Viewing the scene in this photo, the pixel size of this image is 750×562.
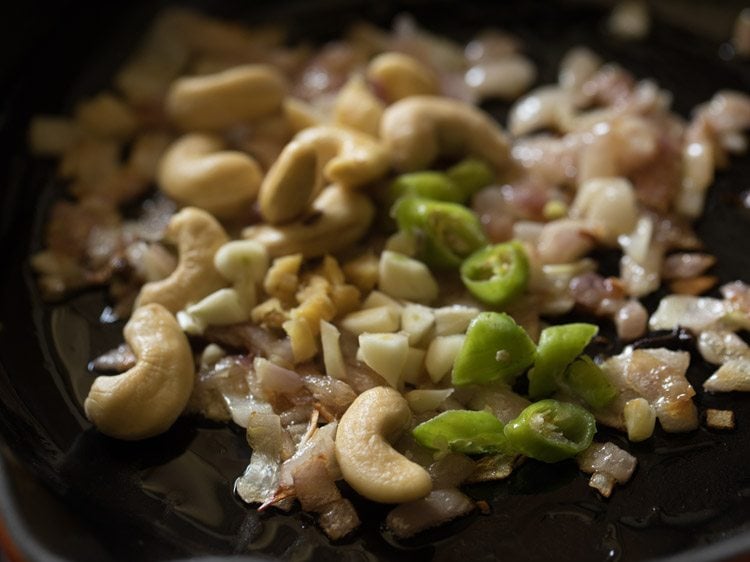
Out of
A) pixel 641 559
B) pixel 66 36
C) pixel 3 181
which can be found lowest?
pixel 641 559

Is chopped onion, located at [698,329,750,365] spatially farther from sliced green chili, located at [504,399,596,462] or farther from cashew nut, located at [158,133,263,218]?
cashew nut, located at [158,133,263,218]

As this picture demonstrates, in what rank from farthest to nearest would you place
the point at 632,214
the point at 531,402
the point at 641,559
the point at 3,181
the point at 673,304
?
the point at 3,181, the point at 632,214, the point at 673,304, the point at 531,402, the point at 641,559

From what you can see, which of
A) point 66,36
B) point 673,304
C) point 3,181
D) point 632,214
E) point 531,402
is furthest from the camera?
point 66,36

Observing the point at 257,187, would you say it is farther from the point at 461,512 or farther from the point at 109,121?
the point at 461,512

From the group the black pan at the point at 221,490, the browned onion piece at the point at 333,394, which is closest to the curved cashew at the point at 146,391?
the black pan at the point at 221,490

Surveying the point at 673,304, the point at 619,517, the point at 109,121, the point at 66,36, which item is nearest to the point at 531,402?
the point at 619,517

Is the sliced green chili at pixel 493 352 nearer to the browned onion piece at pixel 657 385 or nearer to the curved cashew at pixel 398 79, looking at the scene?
the browned onion piece at pixel 657 385
